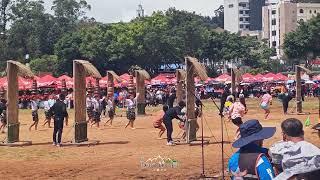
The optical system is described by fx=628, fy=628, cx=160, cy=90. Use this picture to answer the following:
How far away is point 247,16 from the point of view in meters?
193

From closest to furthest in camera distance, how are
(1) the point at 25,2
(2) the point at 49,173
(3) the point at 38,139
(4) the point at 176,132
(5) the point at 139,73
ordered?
(2) the point at 49,173 < (3) the point at 38,139 < (4) the point at 176,132 < (5) the point at 139,73 < (1) the point at 25,2

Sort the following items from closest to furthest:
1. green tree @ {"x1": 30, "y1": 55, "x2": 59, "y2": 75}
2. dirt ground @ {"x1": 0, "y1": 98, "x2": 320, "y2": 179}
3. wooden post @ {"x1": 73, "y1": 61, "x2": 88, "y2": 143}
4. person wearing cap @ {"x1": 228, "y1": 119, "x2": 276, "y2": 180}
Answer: person wearing cap @ {"x1": 228, "y1": 119, "x2": 276, "y2": 180}, dirt ground @ {"x1": 0, "y1": 98, "x2": 320, "y2": 179}, wooden post @ {"x1": 73, "y1": 61, "x2": 88, "y2": 143}, green tree @ {"x1": 30, "y1": 55, "x2": 59, "y2": 75}

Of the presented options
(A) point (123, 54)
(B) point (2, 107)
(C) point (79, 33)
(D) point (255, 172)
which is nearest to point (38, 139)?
(B) point (2, 107)

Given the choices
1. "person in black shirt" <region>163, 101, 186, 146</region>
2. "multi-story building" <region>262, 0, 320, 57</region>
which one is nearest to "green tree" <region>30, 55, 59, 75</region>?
"person in black shirt" <region>163, 101, 186, 146</region>

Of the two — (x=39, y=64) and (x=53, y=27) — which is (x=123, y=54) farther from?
(x=53, y=27)

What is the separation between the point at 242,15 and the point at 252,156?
188866 mm

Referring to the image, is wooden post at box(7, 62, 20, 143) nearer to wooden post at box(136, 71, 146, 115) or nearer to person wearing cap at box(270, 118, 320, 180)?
wooden post at box(136, 71, 146, 115)

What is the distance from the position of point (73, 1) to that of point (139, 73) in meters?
62.9

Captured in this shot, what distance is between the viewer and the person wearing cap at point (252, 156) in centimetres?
528

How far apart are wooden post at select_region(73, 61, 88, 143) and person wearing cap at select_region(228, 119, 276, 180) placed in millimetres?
16769

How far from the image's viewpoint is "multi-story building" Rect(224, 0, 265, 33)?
189750mm

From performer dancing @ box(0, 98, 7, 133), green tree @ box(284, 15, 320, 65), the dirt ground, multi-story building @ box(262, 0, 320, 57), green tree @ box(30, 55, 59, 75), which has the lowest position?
the dirt ground

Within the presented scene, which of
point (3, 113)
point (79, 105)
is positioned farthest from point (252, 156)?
point (3, 113)

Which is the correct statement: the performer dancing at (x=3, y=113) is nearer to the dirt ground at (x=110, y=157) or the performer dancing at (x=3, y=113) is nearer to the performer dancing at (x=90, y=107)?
the dirt ground at (x=110, y=157)
